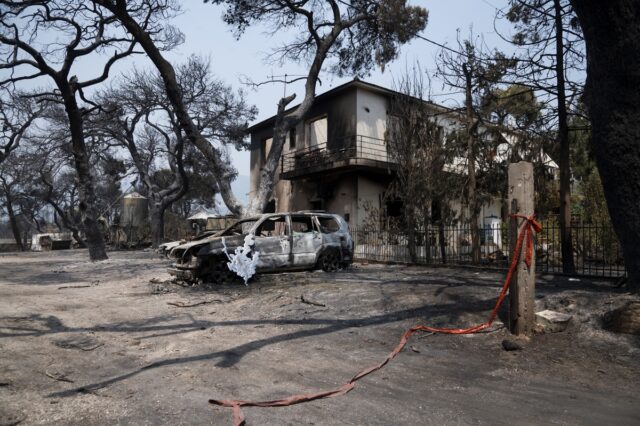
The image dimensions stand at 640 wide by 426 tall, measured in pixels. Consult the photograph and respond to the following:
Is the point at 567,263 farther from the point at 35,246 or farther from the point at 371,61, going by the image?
the point at 35,246

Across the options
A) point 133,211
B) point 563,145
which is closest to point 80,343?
point 563,145

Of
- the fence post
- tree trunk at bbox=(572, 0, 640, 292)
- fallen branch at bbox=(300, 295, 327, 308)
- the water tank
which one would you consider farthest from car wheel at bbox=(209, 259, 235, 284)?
the water tank

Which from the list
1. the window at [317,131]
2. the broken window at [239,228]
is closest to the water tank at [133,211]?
the window at [317,131]

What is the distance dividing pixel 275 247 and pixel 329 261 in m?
1.98

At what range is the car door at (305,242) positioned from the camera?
1147 cm

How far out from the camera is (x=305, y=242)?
1170cm

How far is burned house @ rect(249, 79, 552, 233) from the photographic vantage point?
2108cm

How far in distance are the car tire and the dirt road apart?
10.6 feet

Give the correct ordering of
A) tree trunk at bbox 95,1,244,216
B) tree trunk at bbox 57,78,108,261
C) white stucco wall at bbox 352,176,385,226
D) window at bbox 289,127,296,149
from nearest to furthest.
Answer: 1. tree trunk at bbox 95,1,244,216
2. tree trunk at bbox 57,78,108,261
3. white stucco wall at bbox 352,176,385,226
4. window at bbox 289,127,296,149

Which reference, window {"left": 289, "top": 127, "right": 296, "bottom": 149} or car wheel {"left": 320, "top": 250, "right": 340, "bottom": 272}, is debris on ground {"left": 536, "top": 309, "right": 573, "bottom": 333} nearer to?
car wheel {"left": 320, "top": 250, "right": 340, "bottom": 272}

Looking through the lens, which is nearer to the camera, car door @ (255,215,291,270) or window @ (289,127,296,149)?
car door @ (255,215,291,270)

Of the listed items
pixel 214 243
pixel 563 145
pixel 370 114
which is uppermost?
pixel 370 114

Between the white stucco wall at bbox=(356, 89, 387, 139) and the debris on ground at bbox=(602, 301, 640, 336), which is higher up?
the white stucco wall at bbox=(356, 89, 387, 139)

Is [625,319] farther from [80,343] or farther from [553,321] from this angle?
[80,343]
